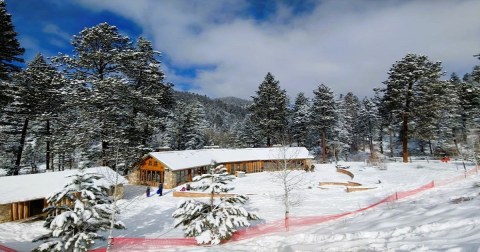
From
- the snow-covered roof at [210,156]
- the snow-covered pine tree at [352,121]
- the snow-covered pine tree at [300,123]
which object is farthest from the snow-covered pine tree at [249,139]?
the snow-covered pine tree at [352,121]

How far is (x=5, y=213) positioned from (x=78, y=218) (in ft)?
44.3

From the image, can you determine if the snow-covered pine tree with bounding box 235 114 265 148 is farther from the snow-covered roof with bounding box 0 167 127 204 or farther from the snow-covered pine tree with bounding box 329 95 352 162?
the snow-covered roof with bounding box 0 167 127 204

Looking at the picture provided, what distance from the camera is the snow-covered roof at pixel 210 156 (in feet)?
122

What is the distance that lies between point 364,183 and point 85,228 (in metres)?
28.2

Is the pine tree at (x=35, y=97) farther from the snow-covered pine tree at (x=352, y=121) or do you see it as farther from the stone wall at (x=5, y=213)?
the snow-covered pine tree at (x=352, y=121)

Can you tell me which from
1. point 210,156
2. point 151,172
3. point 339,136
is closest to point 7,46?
point 151,172

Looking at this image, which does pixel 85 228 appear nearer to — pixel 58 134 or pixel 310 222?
pixel 310 222

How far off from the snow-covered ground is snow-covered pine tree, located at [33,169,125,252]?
11.6ft

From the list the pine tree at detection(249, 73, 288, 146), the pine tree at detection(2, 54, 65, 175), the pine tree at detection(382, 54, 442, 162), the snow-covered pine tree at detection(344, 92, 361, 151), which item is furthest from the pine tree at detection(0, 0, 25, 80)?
the snow-covered pine tree at detection(344, 92, 361, 151)

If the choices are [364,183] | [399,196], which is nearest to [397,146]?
[364,183]

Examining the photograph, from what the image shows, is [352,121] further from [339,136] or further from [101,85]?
[101,85]

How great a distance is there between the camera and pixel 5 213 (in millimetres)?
20766

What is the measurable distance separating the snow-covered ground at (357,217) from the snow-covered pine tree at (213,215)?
2.38ft

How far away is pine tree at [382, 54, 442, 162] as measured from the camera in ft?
142
